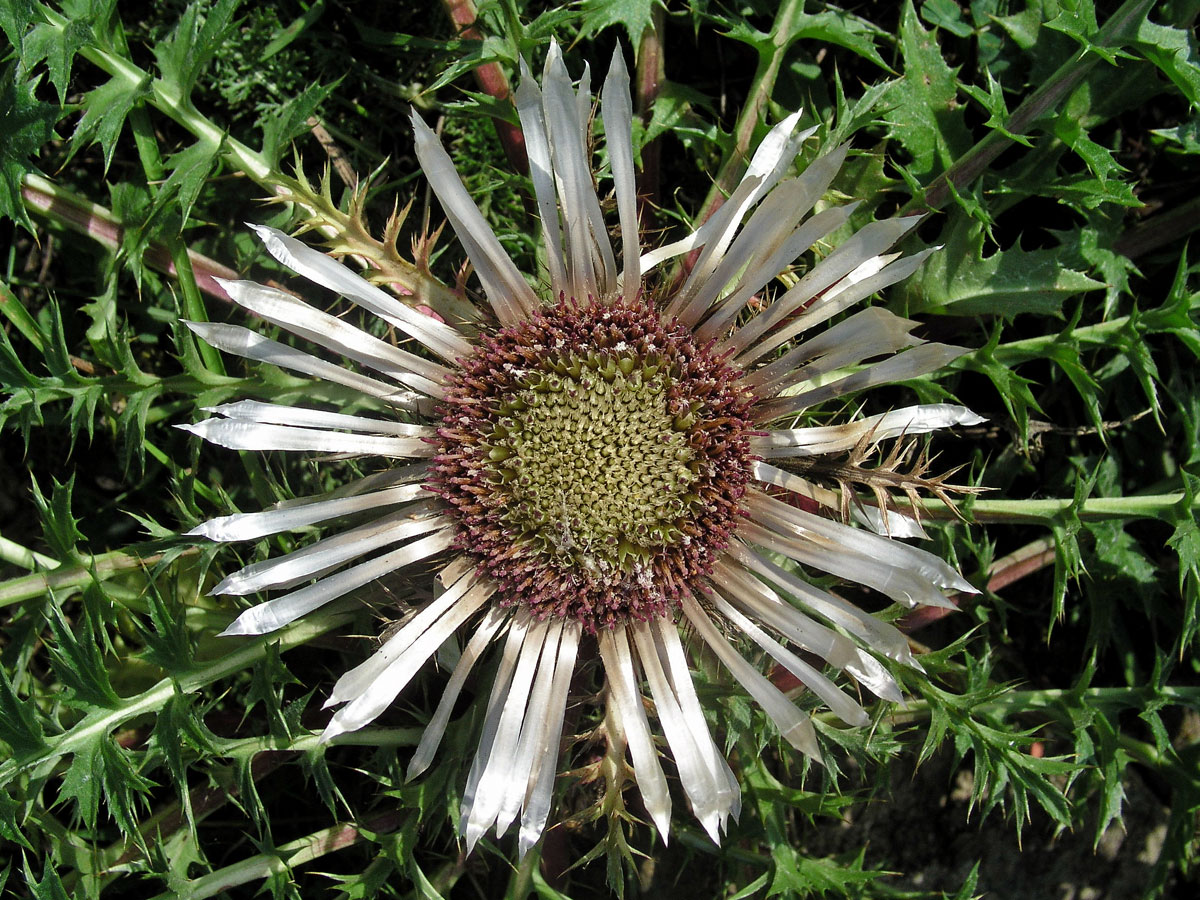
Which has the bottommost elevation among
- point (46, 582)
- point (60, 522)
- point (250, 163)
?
point (46, 582)

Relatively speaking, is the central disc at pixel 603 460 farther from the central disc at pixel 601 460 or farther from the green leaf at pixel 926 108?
the green leaf at pixel 926 108

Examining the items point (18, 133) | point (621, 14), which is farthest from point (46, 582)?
point (621, 14)

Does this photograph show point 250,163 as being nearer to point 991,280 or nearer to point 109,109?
point 109,109

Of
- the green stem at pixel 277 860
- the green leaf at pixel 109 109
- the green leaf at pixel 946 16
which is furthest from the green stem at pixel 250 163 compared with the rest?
the green leaf at pixel 946 16

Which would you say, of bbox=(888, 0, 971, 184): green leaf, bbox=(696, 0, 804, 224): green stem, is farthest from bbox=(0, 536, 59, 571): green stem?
bbox=(888, 0, 971, 184): green leaf

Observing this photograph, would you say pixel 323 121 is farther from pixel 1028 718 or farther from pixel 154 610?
pixel 1028 718

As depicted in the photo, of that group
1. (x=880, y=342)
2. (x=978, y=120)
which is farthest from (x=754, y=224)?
(x=978, y=120)
